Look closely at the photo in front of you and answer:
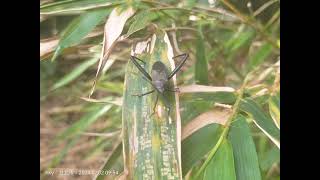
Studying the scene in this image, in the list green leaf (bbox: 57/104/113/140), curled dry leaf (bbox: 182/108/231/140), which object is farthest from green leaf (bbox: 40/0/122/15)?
curled dry leaf (bbox: 182/108/231/140)

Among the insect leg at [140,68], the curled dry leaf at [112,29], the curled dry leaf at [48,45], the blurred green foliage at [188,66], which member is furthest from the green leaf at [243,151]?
the curled dry leaf at [48,45]

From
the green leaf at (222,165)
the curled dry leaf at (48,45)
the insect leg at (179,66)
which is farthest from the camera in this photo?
the curled dry leaf at (48,45)

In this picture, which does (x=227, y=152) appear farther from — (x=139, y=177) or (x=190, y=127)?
(x=139, y=177)

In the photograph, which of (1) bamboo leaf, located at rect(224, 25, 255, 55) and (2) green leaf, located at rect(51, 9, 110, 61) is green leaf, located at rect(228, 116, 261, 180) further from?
(2) green leaf, located at rect(51, 9, 110, 61)

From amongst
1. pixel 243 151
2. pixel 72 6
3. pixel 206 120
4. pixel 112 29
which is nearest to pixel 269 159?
pixel 243 151

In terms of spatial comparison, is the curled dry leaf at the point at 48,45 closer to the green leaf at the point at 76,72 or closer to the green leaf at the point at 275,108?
the green leaf at the point at 76,72

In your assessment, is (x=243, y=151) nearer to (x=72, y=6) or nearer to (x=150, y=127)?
(x=150, y=127)
